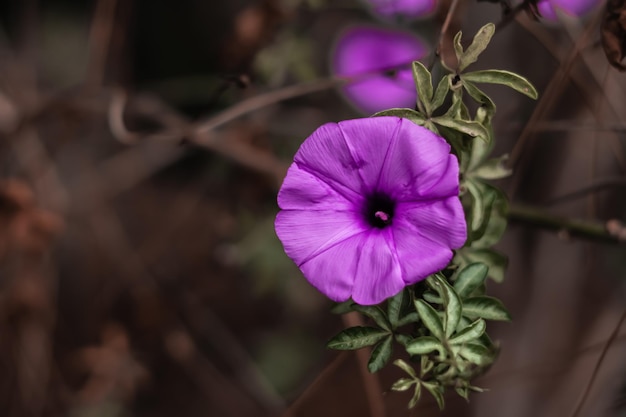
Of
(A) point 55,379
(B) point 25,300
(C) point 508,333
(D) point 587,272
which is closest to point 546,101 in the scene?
(D) point 587,272

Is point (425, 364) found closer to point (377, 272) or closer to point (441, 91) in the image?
point (377, 272)

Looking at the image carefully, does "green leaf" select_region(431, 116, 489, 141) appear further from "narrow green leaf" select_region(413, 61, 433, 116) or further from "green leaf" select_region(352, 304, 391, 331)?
"green leaf" select_region(352, 304, 391, 331)

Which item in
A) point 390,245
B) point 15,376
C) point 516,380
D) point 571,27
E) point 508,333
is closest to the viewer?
point 390,245

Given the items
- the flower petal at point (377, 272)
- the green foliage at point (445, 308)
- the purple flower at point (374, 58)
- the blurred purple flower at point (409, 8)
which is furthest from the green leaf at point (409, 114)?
the purple flower at point (374, 58)

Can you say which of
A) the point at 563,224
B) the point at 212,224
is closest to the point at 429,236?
the point at 563,224

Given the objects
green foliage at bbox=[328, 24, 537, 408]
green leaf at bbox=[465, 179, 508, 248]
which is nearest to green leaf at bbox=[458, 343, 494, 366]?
green foliage at bbox=[328, 24, 537, 408]

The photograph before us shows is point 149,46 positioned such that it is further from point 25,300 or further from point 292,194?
point 292,194

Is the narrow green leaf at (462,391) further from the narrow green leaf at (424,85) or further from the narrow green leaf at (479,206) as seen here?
the narrow green leaf at (424,85)

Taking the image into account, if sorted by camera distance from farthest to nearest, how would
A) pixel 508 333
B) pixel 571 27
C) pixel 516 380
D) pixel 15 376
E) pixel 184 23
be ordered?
pixel 184 23
pixel 15 376
pixel 508 333
pixel 516 380
pixel 571 27
